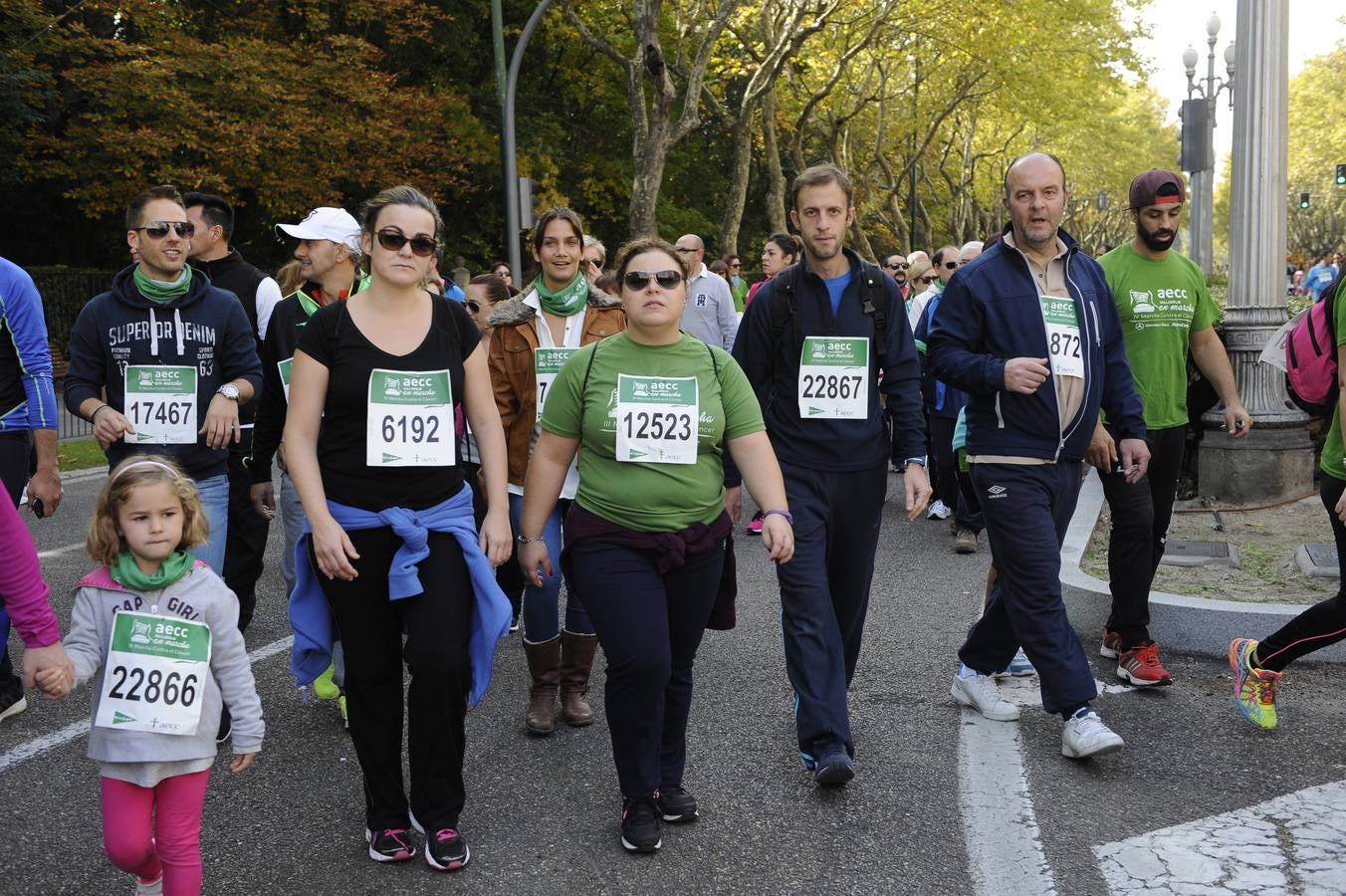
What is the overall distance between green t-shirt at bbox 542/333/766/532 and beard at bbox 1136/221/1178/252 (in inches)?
85.8

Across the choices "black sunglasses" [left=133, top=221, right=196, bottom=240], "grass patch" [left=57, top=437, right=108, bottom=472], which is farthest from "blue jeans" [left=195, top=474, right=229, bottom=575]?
"grass patch" [left=57, top=437, right=108, bottom=472]

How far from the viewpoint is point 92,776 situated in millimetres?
4582

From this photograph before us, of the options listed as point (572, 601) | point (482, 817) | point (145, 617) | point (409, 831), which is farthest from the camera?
point (572, 601)

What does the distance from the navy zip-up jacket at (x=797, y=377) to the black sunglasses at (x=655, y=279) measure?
76 centimetres

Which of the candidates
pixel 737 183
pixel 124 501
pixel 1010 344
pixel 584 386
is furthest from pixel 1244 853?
pixel 737 183

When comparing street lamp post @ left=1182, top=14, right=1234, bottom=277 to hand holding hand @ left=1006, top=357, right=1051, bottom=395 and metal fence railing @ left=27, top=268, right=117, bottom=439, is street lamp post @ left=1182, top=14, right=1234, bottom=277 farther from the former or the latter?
metal fence railing @ left=27, top=268, right=117, bottom=439

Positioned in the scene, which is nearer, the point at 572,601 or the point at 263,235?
the point at 572,601

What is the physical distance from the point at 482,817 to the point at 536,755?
1.96ft

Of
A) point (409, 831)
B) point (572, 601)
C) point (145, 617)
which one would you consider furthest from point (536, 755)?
point (145, 617)

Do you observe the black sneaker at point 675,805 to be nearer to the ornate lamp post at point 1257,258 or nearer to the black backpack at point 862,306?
the black backpack at point 862,306

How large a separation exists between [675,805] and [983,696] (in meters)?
1.55

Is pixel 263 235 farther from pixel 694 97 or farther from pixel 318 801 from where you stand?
pixel 318 801

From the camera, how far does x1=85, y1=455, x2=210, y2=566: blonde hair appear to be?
3.36 m

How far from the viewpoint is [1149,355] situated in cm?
548
